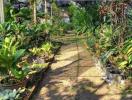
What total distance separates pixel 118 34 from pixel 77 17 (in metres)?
10.4

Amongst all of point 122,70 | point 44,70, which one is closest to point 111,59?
point 122,70

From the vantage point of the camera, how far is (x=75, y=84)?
8.13 metres

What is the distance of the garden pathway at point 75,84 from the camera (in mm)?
7191

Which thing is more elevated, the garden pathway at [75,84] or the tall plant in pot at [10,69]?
the tall plant in pot at [10,69]

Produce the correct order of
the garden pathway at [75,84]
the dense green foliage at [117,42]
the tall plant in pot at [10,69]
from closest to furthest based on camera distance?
the garden pathway at [75,84] < the tall plant in pot at [10,69] < the dense green foliage at [117,42]

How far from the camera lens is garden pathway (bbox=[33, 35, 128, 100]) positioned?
719 centimetres

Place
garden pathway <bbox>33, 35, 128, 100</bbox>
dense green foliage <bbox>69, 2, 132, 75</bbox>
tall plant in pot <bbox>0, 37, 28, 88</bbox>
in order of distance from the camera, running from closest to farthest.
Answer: garden pathway <bbox>33, 35, 128, 100</bbox>
tall plant in pot <bbox>0, 37, 28, 88</bbox>
dense green foliage <bbox>69, 2, 132, 75</bbox>

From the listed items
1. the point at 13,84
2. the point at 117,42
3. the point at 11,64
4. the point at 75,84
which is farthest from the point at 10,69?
the point at 117,42

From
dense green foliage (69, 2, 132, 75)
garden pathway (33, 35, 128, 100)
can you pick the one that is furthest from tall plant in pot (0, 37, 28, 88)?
dense green foliage (69, 2, 132, 75)

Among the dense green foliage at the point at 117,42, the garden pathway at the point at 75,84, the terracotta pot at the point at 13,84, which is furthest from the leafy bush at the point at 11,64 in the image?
the dense green foliage at the point at 117,42

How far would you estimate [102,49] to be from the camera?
10.6m

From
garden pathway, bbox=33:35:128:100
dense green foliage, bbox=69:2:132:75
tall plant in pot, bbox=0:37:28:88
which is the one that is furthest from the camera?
dense green foliage, bbox=69:2:132:75

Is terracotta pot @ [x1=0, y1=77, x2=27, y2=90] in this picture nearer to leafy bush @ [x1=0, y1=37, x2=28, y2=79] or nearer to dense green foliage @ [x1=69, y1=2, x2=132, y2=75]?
leafy bush @ [x1=0, y1=37, x2=28, y2=79]

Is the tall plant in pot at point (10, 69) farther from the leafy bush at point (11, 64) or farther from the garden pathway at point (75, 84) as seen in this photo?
the garden pathway at point (75, 84)
